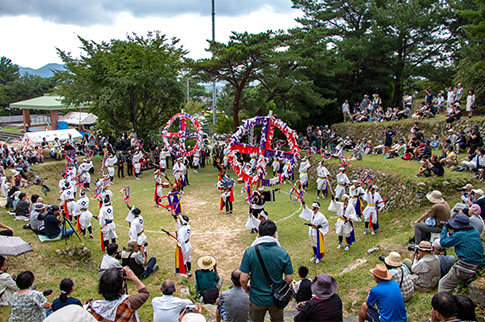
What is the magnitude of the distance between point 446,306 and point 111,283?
13.0 feet

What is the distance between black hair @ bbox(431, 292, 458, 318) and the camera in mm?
3812

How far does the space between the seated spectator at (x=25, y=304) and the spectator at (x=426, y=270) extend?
6.83 meters

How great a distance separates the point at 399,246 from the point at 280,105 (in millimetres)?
19788

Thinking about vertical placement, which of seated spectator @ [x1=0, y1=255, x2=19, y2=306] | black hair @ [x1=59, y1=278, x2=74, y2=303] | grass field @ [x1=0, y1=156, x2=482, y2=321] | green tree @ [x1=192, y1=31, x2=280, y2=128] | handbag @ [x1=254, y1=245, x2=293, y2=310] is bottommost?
grass field @ [x1=0, y1=156, x2=482, y2=321]

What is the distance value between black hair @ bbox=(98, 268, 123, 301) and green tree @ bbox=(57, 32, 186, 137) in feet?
72.4

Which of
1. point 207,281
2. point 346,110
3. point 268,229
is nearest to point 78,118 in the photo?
point 346,110

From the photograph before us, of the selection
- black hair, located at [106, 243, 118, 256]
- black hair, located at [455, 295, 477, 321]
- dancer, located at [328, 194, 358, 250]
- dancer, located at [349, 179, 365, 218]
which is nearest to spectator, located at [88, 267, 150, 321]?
black hair, located at [106, 243, 118, 256]

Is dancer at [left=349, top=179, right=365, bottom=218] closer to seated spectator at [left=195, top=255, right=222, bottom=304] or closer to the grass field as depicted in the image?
the grass field

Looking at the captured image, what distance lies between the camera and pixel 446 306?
383cm

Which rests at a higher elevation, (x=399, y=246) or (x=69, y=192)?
(x=69, y=192)

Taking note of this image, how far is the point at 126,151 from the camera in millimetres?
23734

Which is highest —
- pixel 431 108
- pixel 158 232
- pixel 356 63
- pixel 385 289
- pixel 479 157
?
pixel 356 63

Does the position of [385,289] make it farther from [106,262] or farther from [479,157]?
[479,157]

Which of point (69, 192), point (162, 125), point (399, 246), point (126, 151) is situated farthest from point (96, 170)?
point (399, 246)
